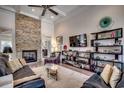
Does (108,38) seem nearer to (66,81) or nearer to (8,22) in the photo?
(66,81)

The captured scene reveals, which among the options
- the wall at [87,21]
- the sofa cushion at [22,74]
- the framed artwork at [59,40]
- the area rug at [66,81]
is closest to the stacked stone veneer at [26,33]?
the framed artwork at [59,40]

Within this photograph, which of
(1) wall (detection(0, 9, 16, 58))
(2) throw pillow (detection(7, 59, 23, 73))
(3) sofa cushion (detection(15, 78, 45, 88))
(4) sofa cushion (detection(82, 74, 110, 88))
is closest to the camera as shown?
(3) sofa cushion (detection(15, 78, 45, 88))

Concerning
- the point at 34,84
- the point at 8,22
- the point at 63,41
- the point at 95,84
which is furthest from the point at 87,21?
the point at 34,84

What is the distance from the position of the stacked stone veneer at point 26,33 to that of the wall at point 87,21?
159 cm

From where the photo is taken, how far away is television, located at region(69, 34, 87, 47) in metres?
5.03

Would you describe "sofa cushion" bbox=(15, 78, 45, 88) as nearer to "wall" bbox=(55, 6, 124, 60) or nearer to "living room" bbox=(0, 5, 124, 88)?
"living room" bbox=(0, 5, 124, 88)

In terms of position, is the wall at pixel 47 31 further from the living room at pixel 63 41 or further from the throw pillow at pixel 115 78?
the throw pillow at pixel 115 78

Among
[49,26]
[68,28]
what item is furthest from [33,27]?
[68,28]

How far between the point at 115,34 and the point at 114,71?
2304 mm

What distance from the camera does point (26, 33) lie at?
5.38 meters

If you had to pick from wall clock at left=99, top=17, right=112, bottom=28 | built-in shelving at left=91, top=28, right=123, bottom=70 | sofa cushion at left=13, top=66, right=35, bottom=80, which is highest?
wall clock at left=99, top=17, right=112, bottom=28

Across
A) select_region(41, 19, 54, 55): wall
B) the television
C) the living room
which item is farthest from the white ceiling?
the television

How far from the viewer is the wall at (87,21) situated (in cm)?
376

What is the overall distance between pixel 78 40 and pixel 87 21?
1.01m
